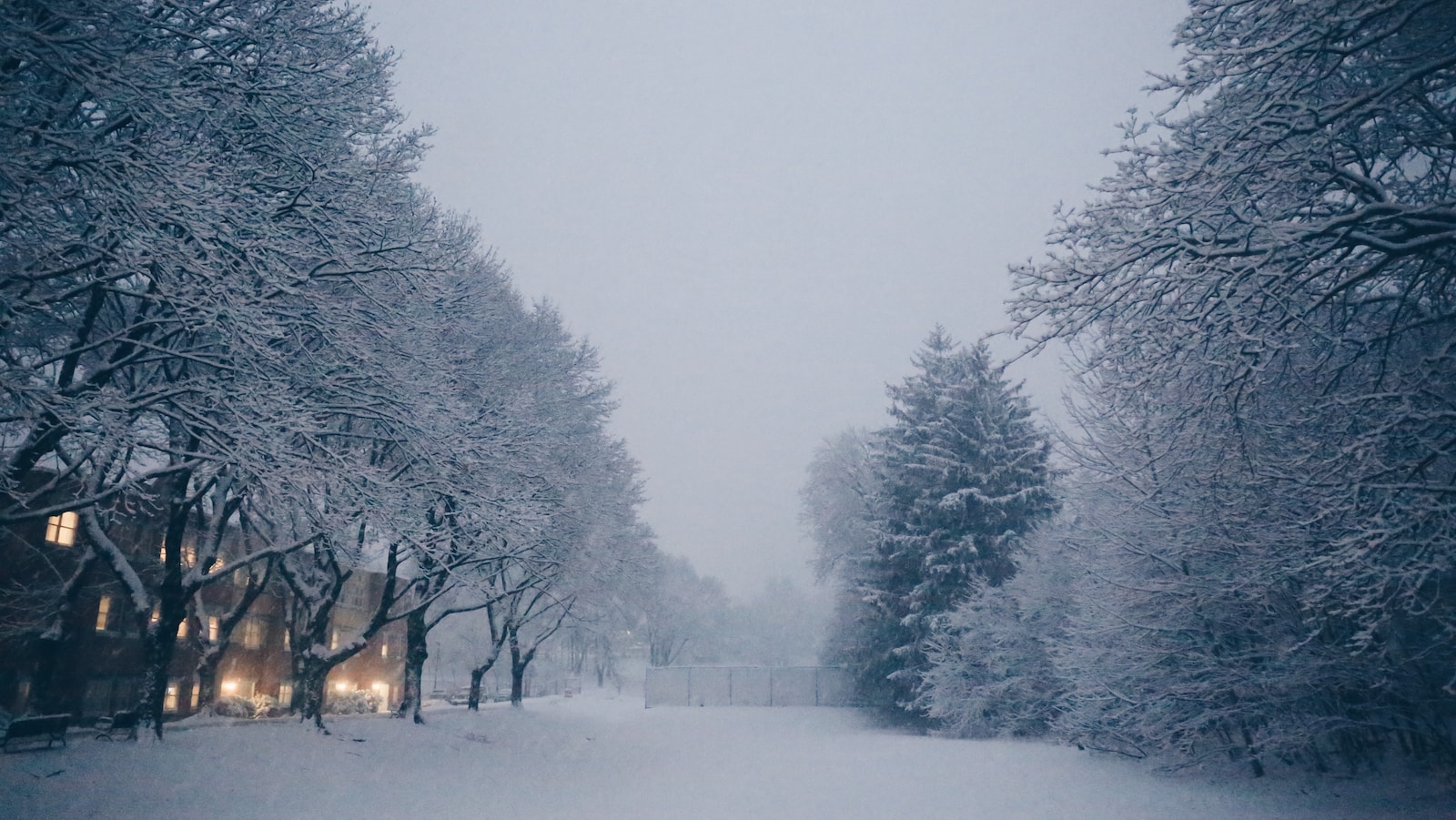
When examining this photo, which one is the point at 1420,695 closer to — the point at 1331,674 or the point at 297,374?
the point at 1331,674

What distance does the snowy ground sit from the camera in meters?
9.93

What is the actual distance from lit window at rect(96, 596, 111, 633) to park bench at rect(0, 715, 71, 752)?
17.9 meters

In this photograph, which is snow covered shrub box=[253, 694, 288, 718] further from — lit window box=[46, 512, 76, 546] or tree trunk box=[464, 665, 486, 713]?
lit window box=[46, 512, 76, 546]

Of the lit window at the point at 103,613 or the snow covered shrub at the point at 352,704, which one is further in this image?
the snow covered shrub at the point at 352,704

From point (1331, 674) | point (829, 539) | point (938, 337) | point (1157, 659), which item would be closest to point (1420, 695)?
point (1331, 674)

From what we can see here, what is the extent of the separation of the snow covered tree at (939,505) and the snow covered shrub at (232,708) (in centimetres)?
2285

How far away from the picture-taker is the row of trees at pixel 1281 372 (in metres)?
6.25

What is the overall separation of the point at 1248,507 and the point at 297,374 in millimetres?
13224

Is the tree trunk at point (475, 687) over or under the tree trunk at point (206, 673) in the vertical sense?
under

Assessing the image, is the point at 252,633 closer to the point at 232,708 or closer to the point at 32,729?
the point at 232,708

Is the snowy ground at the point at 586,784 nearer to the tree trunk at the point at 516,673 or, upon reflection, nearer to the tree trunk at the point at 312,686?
the tree trunk at the point at 312,686

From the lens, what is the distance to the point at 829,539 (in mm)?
43125

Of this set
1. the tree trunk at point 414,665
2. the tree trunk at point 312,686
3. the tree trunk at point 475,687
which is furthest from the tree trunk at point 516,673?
the tree trunk at point 312,686

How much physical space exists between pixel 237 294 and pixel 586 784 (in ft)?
Result: 36.9
